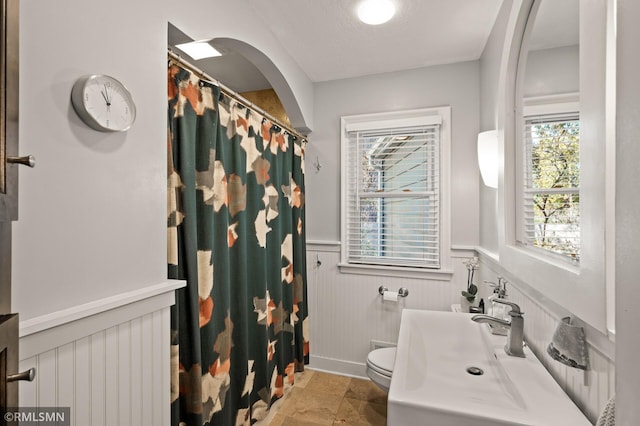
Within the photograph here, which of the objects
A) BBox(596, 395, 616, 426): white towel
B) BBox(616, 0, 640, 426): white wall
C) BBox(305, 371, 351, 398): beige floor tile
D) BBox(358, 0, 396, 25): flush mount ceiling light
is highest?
BBox(358, 0, 396, 25): flush mount ceiling light

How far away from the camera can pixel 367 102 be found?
2.66 meters

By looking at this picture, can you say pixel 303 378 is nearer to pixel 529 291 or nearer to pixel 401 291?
pixel 401 291

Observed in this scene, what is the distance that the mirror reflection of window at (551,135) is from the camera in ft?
3.30

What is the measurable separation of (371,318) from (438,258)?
717mm

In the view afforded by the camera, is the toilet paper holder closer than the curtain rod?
No

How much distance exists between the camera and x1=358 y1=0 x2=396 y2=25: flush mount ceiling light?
1.80 metres

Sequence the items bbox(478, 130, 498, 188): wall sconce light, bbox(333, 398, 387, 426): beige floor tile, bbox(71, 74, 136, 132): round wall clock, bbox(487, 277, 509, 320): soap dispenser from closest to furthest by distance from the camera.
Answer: bbox(71, 74, 136, 132): round wall clock < bbox(487, 277, 509, 320): soap dispenser < bbox(478, 130, 498, 188): wall sconce light < bbox(333, 398, 387, 426): beige floor tile

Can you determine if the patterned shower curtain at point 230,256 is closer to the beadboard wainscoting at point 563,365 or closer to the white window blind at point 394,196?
the white window blind at point 394,196

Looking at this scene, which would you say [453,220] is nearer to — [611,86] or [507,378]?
[507,378]

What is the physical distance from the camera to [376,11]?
72.9 inches

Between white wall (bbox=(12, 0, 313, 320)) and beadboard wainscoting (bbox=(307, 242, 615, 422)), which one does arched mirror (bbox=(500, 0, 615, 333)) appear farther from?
white wall (bbox=(12, 0, 313, 320))

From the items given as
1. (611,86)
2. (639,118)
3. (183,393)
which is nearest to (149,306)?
(183,393)

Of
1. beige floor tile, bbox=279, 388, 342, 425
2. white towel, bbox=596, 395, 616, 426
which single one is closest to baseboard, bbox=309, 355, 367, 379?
beige floor tile, bbox=279, 388, 342, 425

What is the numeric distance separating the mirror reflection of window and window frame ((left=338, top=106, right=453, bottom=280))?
3.17 feet
